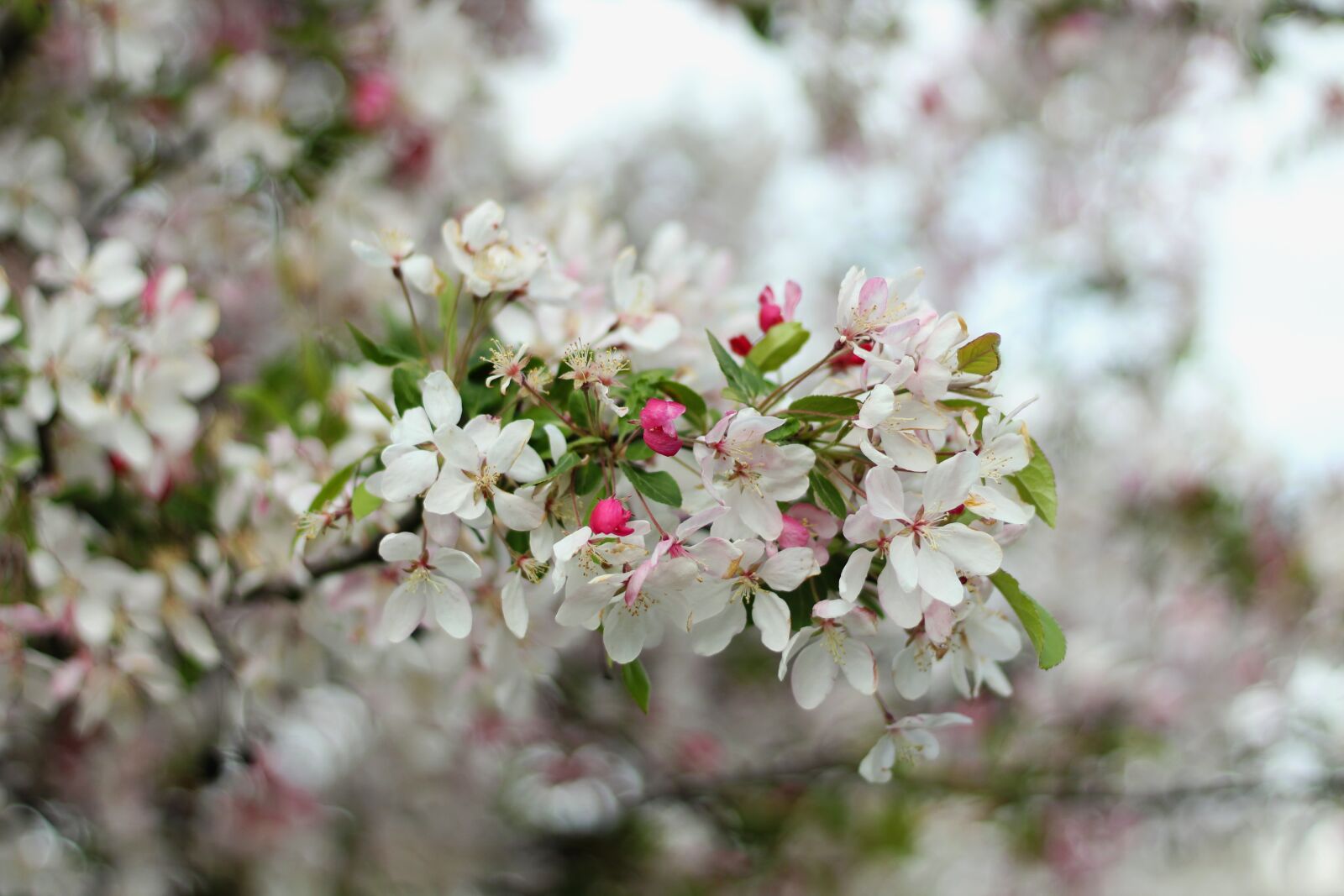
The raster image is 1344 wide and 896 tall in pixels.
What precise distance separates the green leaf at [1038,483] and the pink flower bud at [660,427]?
0.25 m

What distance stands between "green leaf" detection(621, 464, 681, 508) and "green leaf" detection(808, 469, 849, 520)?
0.09 m

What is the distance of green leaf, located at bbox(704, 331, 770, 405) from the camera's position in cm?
71

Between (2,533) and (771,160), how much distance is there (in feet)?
11.5

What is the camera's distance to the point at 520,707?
1151 mm

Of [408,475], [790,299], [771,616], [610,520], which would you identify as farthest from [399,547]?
[790,299]

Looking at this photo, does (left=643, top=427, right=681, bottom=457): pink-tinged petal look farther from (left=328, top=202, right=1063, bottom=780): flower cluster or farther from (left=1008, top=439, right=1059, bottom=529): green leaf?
(left=1008, top=439, right=1059, bottom=529): green leaf

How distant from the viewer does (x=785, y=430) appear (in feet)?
2.19

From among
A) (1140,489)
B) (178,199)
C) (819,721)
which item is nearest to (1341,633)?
(1140,489)

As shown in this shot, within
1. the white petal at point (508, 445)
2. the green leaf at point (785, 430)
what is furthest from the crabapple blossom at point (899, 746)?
the white petal at point (508, 445)

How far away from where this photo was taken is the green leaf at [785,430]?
66cm

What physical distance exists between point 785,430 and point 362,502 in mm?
323

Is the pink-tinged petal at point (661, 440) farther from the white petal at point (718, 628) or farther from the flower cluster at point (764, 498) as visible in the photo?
the white petal at point (718, 628)

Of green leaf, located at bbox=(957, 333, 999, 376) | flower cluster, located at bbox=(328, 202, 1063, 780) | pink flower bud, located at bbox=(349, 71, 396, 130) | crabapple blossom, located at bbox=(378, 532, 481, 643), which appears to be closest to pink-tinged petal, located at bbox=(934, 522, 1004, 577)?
flower cluster, located at bbox=(328, 202, 1063, 780)

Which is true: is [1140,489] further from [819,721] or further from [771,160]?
[771,160]
